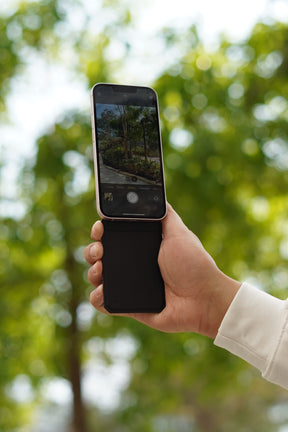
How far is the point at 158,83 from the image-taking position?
441cm

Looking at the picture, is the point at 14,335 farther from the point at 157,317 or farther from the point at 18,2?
the point at 157,317

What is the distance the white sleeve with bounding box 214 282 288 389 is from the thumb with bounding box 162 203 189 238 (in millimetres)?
248

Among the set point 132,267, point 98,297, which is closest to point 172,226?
point 132,267

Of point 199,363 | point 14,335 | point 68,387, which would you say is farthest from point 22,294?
point 199,363

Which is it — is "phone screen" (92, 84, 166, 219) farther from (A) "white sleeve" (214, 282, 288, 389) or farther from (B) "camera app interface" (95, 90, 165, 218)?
(A) "white sleeve" (214, 282, 288, 389)

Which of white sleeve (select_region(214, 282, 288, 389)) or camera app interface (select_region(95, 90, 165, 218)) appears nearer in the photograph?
white sleeve (select_region(214, 282, 288, 389))

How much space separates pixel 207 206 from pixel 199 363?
171 cm

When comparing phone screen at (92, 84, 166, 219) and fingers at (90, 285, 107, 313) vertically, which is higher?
phone screen at (92, 84, 166, 219)

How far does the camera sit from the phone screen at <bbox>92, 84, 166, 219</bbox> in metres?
1.54

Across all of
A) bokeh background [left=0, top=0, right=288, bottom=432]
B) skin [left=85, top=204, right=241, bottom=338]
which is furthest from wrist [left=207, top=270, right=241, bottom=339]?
bokeh background [left=0, top=0, right=288, bottom=432]

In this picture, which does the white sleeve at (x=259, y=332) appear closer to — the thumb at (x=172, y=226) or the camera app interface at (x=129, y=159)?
the thumb at (x=172, y=226)

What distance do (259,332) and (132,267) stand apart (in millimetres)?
399

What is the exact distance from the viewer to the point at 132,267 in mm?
1520

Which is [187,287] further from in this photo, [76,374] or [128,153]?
[76,374]
